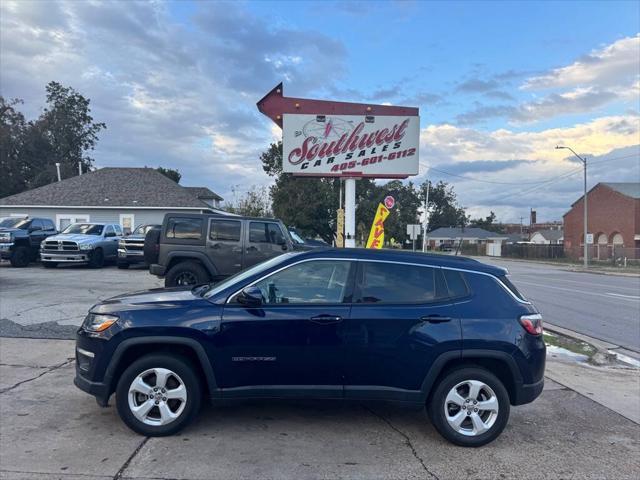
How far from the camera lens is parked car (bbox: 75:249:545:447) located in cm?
446

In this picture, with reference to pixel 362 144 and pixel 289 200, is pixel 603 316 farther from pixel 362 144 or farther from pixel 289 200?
pixel 289 200

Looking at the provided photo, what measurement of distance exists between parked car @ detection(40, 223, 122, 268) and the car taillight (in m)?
18.0

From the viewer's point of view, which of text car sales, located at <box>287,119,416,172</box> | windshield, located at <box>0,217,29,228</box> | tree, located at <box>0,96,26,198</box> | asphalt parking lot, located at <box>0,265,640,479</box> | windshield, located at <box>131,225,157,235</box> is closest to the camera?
asphalt parking lot, located at <box>0,265,640,479</box>

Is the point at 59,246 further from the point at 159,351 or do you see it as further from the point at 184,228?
the point at 159,351

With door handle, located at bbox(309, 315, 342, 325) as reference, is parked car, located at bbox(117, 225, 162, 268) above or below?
above

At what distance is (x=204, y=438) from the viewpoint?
4484 mm

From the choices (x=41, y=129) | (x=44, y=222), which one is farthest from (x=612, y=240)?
(x=41, y=129)

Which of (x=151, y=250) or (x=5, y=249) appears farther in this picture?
(x=5, y=249)

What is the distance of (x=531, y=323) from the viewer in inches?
182

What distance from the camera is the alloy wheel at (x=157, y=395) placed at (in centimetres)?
448

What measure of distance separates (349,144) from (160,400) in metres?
12.7

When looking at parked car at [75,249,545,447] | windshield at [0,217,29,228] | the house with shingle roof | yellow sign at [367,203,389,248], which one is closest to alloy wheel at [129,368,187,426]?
parked car at [75,249,545,447]

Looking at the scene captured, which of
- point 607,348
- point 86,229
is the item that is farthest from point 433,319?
point 86,229

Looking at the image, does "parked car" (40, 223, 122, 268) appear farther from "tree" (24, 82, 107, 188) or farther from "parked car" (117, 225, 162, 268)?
"tree" (24, 82, 107, 188)
